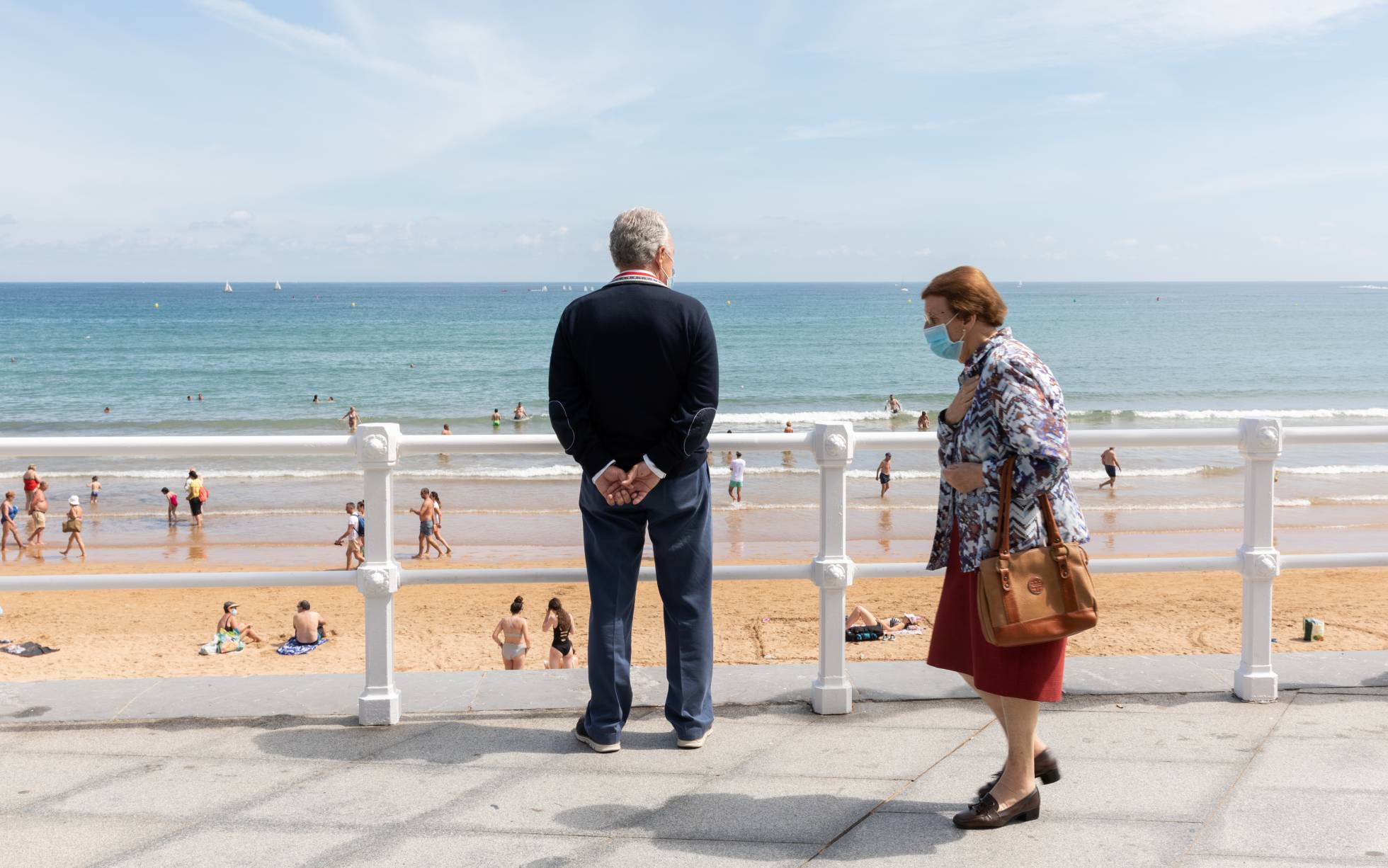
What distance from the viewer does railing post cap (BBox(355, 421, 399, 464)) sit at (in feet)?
12.3

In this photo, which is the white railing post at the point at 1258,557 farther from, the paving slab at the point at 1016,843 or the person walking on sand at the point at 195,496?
the person walking on sand at the point at 195,496

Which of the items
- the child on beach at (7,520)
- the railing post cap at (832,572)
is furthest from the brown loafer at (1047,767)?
the child on beach at (7,520)

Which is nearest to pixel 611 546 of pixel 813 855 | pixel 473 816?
pixel 473 816

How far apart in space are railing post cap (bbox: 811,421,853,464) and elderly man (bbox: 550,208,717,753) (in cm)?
46

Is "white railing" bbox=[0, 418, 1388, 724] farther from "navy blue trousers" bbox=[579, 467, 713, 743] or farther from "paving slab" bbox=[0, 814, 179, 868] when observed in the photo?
"paving slab" bbox=[0, 814, 179, 868]

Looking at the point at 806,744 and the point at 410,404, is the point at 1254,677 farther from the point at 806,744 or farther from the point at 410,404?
the point at 410,404

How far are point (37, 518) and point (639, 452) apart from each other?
18.4 meters

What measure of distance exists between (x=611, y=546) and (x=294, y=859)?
124 cm

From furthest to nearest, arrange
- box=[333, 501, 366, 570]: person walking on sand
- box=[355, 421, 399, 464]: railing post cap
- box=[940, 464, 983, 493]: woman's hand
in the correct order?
box=[333, 501, 366, 570]: person walking on sand < box=[355, 421, 399, 464]: railing post cap < box=[940, 464, 983, 493]: woman's hand

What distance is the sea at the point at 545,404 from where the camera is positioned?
18.7 m

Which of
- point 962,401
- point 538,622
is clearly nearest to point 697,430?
point 962,401

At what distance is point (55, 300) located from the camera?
426 ft

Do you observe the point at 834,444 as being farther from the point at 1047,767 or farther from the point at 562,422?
the point at 1047,767

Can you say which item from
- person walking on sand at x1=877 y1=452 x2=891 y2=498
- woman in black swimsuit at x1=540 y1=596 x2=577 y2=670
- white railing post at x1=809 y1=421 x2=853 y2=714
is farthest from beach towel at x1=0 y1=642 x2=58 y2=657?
person walking on sand at x1=877 y1=452 x2=891 y2=498
